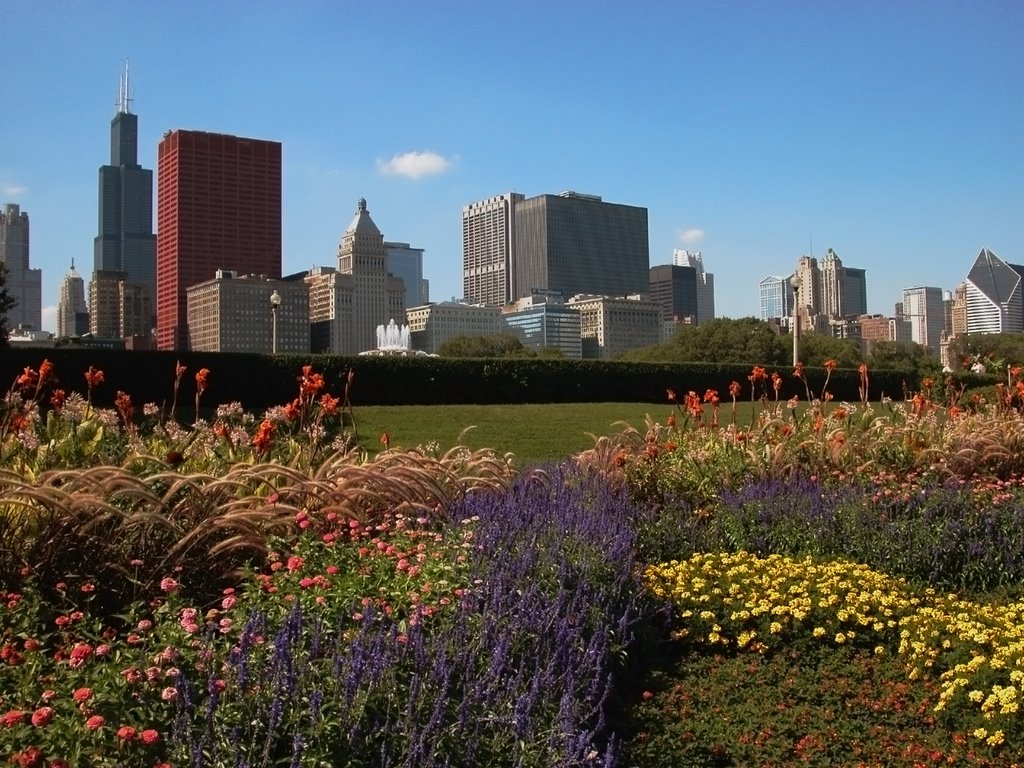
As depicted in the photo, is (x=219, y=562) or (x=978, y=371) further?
(x=978, y=371)

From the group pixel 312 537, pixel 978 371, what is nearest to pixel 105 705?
pixel 312 537

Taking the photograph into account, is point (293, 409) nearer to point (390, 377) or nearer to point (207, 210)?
point (390, 377)

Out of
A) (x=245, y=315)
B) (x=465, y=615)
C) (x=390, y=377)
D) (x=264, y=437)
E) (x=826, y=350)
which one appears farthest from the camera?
(x=245, y=315)

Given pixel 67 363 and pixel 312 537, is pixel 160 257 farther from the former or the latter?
pixel 312 537

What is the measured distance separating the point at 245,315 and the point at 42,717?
144 metres

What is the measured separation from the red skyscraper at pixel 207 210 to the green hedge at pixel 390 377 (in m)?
157

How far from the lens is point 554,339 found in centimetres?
16438

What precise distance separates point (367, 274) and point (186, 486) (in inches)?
5802

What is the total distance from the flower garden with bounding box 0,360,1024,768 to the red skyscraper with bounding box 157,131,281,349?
173m

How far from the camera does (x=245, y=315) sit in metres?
140

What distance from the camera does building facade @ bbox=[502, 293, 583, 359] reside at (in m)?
162

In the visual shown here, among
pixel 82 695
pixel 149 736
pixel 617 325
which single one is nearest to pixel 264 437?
pixel 82 695

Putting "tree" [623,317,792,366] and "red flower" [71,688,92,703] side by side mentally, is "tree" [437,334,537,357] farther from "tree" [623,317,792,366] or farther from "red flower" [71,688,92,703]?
"red flower" [71,688,92,703]

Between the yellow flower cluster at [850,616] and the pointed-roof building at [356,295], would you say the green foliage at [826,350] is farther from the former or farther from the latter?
the pointed-roof building at [356,295]
